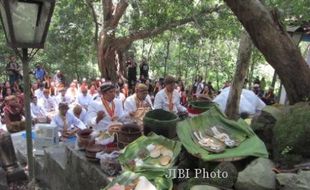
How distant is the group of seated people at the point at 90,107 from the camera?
5.89m

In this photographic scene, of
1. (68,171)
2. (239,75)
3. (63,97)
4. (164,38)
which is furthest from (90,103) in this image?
(164,38)

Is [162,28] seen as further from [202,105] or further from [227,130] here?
[227,130]

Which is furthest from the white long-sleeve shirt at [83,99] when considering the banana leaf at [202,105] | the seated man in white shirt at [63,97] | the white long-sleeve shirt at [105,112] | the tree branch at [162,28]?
the banana leaf at [202,105]

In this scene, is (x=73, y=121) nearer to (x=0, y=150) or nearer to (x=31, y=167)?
(x=0, y=150)

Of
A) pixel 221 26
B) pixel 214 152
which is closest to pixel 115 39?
pixel 221 26

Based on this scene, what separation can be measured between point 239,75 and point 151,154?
2.32 m

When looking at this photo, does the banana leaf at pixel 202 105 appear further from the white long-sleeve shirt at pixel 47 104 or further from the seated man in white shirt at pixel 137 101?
the white long-sleeve shirt at pixel 47 104

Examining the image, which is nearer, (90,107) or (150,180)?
(150,180)

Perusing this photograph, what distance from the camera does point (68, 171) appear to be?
487cm

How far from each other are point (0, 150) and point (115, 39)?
398 inches

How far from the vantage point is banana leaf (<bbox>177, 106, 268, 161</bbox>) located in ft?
10.7

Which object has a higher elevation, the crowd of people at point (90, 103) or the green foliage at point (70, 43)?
the green foliage at point (70, 43)

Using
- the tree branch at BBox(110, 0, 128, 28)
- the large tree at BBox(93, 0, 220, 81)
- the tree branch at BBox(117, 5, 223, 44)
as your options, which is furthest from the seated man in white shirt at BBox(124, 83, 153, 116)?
the tree branch at BBox(110, 0, 128, 28)

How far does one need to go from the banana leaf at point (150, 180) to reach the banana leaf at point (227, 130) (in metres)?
0.32
